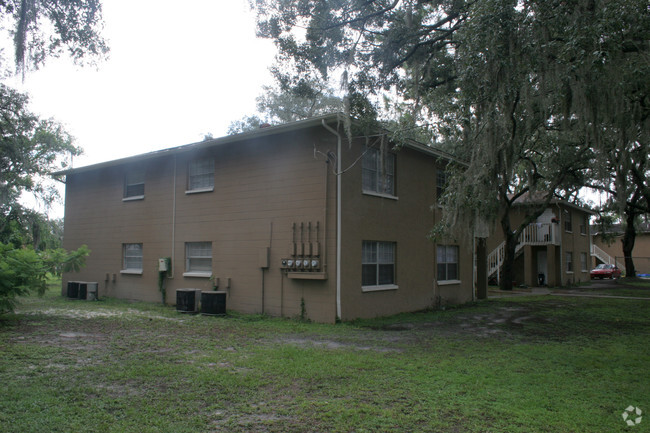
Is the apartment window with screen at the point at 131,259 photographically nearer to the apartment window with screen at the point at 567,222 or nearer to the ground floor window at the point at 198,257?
the ground floor window at the point at 198,257

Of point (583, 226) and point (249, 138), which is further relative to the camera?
point (583, 226)

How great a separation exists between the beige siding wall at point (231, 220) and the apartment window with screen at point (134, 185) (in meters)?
0.24

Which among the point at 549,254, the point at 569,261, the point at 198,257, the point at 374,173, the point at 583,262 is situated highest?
the point at 374,173

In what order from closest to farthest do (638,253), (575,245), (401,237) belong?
(401,237), (575,245), (638,253)

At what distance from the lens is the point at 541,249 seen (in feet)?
92.4

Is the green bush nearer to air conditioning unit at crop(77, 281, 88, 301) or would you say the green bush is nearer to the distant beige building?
air conditioning unit at crop(77, 281, 88, 301)

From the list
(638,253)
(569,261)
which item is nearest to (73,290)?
(569,261)

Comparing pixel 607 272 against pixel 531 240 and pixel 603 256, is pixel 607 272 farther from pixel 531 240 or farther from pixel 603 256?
pixel 531 240

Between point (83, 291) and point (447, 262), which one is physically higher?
point (447, 262)

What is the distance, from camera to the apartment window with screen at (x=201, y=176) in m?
14.3

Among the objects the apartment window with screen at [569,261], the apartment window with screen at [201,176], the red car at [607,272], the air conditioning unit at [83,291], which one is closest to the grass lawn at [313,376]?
the apartment window with screen at [201,176]

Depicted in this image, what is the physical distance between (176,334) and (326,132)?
568 cm

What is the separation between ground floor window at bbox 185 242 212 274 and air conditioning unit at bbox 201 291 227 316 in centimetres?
176

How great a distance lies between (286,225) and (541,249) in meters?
21.1
